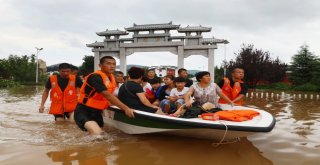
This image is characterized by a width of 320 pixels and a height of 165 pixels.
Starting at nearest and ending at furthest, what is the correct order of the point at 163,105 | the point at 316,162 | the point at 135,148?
the point at 316,162 < the point at 135,148 < the point at 163,105

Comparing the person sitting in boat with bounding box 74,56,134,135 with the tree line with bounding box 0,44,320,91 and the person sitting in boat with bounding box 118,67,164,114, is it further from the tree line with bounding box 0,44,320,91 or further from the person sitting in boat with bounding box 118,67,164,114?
the tree line with bounding box 0,44,320,91

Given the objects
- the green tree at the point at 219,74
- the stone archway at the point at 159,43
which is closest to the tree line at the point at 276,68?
the stone archway at the point at 159,43

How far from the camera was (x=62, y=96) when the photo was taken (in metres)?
5.75

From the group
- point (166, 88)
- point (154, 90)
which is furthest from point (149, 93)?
point (166, 88)

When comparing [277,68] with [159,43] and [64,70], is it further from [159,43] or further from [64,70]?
[64,70]

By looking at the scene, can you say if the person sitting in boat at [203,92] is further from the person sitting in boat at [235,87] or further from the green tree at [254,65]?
the green tree at [254,65]

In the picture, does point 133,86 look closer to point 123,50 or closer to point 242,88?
point 242,88

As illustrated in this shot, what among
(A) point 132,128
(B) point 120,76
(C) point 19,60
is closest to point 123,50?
(C) point 19,60

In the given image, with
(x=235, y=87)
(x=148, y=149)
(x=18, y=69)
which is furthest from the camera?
(x=18, y=69)

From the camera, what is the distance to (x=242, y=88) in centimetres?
597

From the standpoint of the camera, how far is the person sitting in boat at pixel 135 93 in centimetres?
446

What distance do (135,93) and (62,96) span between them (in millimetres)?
1930

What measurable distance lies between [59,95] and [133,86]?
6.42ft

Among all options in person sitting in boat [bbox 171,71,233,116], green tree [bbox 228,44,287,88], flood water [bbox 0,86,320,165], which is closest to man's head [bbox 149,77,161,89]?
flood water [bbox 0,86,320,165]
